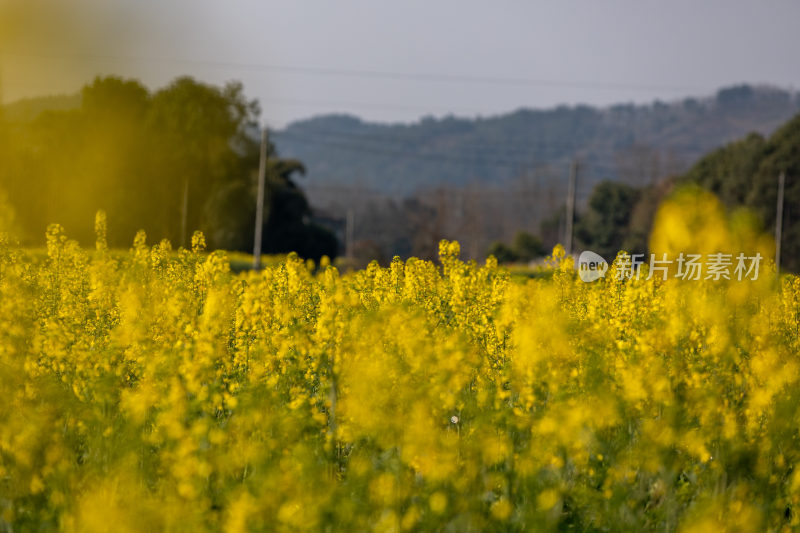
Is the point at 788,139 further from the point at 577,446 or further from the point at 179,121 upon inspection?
the point at 577,446

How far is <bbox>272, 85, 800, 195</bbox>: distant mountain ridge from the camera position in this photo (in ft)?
419

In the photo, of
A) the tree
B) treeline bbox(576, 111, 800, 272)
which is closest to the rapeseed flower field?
treeline bbox(576, 111, 800, 272)

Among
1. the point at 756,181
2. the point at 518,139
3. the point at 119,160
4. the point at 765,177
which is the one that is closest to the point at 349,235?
the point at 756,181

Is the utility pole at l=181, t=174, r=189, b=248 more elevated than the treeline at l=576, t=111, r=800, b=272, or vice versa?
the treeline at l=576, t=111, r=800, b=272

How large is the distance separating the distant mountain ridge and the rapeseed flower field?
306 feet

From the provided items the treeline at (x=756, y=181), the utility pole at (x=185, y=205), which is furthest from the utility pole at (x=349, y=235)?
the utility pole at (x=185, y=205)

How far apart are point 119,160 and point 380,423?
14.2 meters

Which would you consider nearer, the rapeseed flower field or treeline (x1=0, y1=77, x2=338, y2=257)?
the rapeseed flower field

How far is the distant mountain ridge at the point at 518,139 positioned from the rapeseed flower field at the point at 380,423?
93255 millimetres

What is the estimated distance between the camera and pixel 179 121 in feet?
59.6

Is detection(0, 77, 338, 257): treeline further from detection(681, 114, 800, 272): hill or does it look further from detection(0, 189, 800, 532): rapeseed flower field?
detection(681, 114, 800, 272): hill

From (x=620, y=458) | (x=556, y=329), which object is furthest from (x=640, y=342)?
(x=620, y=458)

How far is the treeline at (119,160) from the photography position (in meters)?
13.2

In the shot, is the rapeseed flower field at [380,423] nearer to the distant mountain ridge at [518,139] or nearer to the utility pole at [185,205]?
the utility pole at [185,205]
